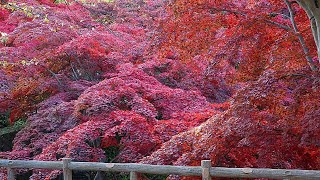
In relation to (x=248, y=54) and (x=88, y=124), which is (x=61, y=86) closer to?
(x=88, y=124)

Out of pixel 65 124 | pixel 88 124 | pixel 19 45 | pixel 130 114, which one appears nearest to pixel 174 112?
pixel 130 114

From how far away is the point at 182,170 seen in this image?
14.0 ft

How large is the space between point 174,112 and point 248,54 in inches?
71.1

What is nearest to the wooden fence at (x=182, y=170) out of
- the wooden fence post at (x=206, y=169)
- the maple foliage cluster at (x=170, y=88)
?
the wooden fence post at (x=206, y=169)

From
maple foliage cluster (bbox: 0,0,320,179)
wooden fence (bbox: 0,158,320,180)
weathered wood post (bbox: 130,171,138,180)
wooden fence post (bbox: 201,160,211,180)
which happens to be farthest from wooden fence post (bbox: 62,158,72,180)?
wooden fence post (bbox: 201,160,211,180)

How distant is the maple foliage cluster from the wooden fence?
0.74 ft

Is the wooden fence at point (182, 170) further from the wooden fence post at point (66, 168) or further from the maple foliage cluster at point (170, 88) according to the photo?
the maple foliage cluster at point (170, 88)

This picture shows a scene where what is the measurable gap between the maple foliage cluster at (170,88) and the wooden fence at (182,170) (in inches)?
8.9

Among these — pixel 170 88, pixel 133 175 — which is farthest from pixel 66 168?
pixel 170 88

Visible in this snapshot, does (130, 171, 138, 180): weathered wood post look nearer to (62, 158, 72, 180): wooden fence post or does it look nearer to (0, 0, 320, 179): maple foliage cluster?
(0, 0, 320, 179): maple foliage cluster

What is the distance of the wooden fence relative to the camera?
12.5 ft

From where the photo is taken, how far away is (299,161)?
4363 millimetres

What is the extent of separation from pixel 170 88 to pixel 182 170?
215cm

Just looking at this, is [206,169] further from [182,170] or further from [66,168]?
[66,168]
